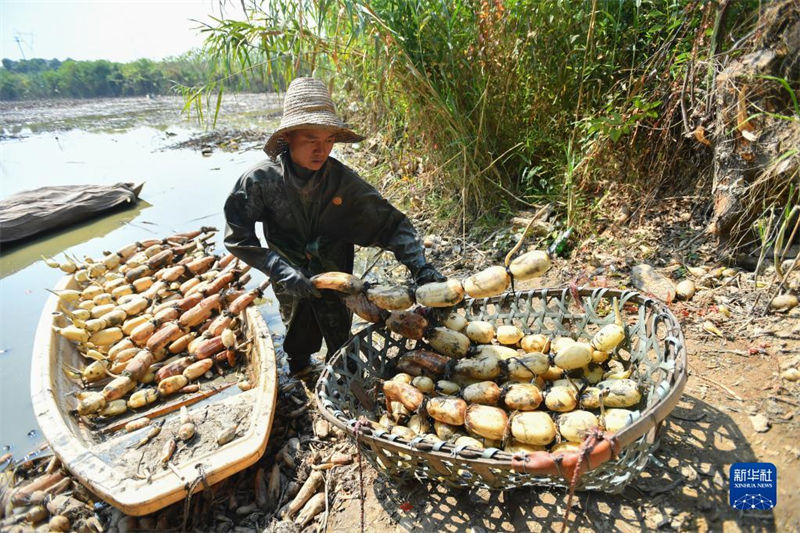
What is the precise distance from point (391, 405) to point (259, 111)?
65.0 feet

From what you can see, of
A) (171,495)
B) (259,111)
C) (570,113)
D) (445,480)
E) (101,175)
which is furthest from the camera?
(259,111)

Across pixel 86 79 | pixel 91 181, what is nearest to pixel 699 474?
pixel 91 181

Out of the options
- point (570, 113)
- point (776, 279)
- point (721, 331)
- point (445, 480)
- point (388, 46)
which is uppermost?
point (388, 46)

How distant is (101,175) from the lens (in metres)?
9.89

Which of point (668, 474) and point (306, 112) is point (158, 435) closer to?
point (306, 112)

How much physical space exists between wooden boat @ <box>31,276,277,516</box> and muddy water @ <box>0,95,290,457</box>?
20.4 inches

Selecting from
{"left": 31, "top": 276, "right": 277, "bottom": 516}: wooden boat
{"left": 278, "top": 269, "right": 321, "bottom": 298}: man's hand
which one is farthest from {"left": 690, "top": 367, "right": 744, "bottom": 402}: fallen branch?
{"left": 31, "top": 276, "right": 277, "bottom": 516}: wooden boat

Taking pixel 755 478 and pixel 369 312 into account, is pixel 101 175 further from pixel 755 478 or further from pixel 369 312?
pixel 755 478

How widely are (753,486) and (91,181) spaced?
37.4 ft

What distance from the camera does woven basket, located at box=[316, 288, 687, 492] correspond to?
1.41 meters

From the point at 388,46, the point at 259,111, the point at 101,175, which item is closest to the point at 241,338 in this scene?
the point at 388,46

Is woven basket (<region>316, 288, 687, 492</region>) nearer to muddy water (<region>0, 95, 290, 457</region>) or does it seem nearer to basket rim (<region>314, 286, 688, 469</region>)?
basket rim (<region>314, 286, 688, 469</region>)

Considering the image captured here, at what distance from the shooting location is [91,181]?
9398 millimetres

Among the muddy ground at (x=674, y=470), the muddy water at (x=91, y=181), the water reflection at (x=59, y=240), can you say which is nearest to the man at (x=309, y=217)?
the muddy ground at (x=674, y=470)
